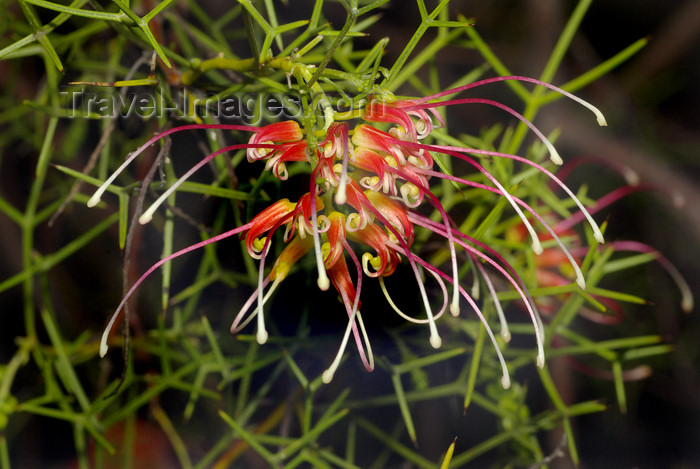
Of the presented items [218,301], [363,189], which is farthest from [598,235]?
[218,301]

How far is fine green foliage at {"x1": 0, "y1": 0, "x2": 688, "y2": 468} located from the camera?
41 centimetres

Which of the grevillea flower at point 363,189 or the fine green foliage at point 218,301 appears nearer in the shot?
the grevillea flower at point 363,189

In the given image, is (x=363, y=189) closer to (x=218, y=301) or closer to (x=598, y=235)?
(x=598, y=235)

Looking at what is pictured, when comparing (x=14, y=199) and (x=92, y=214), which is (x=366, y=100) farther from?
(x=14, y=199)

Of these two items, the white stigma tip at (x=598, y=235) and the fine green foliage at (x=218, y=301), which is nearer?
the white stigma tip at (x=598, y=235)

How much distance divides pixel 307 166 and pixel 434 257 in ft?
0.45

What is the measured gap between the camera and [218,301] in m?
0.49

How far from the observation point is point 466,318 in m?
0.49

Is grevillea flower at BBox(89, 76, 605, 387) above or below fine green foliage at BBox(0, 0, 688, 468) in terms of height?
above

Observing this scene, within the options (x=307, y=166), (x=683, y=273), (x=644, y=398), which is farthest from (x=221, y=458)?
(x=683, y=273)

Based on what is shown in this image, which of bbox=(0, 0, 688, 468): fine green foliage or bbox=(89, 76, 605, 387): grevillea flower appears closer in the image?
bbox=(89, 76, 605, 387): grevillea flower

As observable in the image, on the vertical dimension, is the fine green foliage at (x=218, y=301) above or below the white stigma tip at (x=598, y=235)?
below

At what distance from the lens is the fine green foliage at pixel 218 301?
0.41 m

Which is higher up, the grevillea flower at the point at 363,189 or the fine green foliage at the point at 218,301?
the grevillea flower at the point at 363,189
